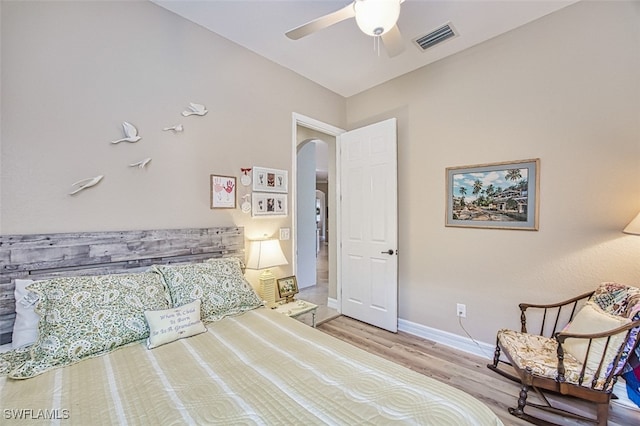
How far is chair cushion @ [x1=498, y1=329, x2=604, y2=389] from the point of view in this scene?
65.2 inches

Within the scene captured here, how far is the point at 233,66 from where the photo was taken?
2.56m

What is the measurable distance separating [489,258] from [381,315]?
131 cm

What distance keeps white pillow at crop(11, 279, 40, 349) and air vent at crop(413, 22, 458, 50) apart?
11.0 feet

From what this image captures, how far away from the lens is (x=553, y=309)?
87.7 inches

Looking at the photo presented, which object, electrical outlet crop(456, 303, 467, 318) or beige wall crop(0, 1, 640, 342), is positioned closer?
beige wall crop(0, 1, 640, 342)

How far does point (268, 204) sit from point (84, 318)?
5.55 ft

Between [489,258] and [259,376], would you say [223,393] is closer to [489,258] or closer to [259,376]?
[259,376]

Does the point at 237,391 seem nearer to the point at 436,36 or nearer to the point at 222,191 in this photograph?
the point at 222,191

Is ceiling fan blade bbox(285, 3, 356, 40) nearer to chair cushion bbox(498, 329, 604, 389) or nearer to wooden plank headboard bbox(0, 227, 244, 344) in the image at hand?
wooden plank headboard bbox(0, 227, 244, 344)

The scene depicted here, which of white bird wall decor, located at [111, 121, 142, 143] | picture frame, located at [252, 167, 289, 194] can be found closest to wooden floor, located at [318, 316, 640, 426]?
picture frame, located at [252, 167, 289, 194]

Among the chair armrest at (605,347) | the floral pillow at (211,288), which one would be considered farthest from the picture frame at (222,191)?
the chair armrest at (605,347)

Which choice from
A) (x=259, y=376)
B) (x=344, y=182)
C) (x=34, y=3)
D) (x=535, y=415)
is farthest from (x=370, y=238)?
(x=34, y=3)

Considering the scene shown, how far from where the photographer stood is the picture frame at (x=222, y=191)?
2.38 metres

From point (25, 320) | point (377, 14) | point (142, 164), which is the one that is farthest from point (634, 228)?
point (25, 320)
